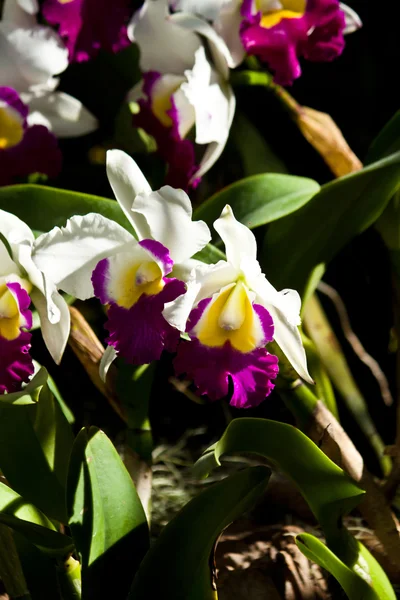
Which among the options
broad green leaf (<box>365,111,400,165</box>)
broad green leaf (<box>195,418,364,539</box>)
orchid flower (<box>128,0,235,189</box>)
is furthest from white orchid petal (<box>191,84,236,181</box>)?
broad green leaf (<box>195,418,364,539</box>)

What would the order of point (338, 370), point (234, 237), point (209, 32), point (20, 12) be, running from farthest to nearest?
point (338, 370) < point (20, 12) < point (209, 32) < point (234, 237)

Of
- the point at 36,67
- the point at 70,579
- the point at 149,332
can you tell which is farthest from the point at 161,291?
the point at 36,67

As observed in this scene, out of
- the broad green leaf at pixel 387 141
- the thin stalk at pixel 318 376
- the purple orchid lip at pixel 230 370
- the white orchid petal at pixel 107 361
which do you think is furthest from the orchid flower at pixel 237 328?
the broad green leaf at pixel 387 141

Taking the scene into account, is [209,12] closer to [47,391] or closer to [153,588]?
[47,391]

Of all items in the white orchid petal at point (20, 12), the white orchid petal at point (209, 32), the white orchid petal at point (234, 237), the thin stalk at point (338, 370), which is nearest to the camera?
the white orchid petal at point (234, 237)

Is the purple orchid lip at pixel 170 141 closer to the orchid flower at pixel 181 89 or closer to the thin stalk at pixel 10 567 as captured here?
the orchid flower at pixel 181 89

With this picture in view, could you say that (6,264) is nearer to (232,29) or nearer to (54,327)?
(54,327)
